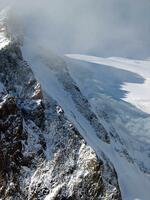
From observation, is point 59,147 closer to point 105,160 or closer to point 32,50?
point 105,160

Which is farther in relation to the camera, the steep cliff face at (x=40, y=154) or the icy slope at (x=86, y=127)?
the icy slope at (x=86, y=127)

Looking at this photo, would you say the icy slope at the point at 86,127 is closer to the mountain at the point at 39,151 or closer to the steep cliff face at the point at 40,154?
the mountain at the point at 39,151

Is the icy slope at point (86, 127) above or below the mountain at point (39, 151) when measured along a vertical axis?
below

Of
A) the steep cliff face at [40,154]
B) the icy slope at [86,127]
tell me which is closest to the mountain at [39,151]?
the steep cliff face at [40,154]

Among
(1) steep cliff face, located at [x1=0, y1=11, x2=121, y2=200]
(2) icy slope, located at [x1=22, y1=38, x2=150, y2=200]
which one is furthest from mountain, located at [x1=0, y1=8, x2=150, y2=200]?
(2) icy slope, located at [x1=22, y1=38, x2=150, y2=200]

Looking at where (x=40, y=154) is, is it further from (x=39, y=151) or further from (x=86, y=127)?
(x=86, y=127)

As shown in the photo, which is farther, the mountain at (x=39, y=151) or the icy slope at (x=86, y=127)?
the icy slope at (x=86, y=127)

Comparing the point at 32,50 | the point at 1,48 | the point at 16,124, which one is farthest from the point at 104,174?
the point at 32,50

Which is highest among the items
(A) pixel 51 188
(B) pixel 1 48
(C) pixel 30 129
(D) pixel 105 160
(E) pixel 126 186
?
(B) pixel 1 48
